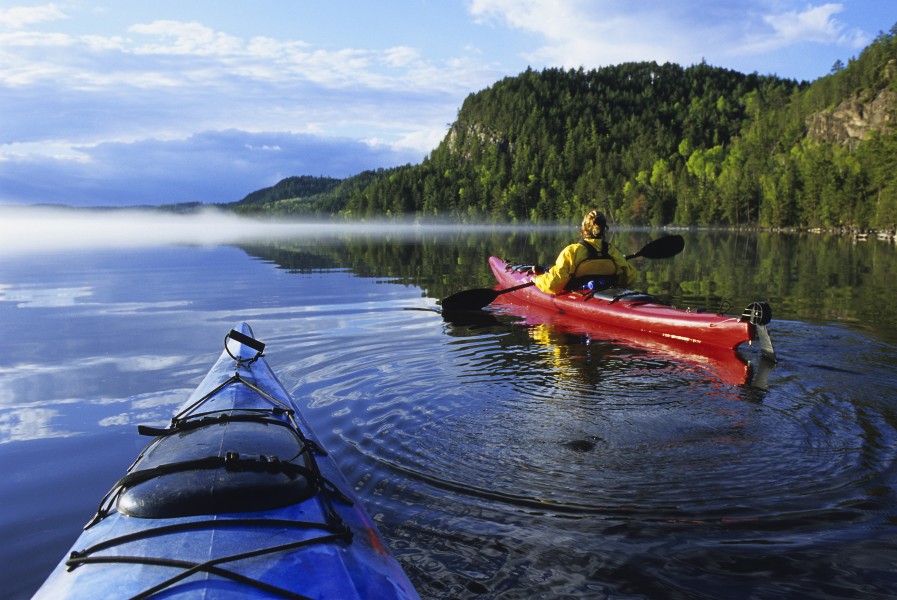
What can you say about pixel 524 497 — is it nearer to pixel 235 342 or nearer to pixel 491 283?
pixel 235 342

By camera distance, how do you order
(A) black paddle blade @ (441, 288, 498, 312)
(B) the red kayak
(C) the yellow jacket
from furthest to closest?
(A) black paddle blade @ (441, 288, 498, 312) → (C) the yellow jacket → (B) the red kayak

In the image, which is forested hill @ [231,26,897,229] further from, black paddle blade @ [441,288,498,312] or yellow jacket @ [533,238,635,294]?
black paddle blade @ [441,288,498,312]

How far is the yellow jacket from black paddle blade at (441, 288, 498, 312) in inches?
38.2

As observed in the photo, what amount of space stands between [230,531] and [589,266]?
32.5ft

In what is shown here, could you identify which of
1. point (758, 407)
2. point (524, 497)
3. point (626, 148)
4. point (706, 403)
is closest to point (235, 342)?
point (524, 497)

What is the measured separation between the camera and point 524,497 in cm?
468

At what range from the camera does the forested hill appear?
80.1 metres

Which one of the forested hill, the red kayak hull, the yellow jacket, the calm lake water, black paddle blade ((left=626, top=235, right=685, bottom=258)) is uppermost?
the forested hill

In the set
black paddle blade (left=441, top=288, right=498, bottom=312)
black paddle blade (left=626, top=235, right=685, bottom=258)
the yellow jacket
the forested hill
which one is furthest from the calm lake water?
the forested hill

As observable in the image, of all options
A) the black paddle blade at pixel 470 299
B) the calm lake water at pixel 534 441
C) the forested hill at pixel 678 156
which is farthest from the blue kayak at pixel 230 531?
the forested hill at pixel 678 156

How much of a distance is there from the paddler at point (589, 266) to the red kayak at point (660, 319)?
0.27 metres

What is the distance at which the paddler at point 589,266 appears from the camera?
11328 millimetres

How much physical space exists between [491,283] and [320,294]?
5036mm

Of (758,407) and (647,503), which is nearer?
(647,503)
